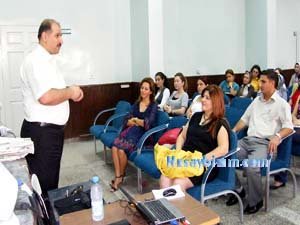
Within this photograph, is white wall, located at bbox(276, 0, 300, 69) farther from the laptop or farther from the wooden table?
the laptop

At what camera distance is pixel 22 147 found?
1.94m

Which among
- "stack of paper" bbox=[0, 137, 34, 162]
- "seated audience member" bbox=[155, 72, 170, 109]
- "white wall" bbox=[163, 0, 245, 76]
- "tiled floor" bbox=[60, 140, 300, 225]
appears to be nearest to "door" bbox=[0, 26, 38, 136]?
"tiled floor" bbox=[60, 140, 300, 225]

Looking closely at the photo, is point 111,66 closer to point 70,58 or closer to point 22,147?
point 70,58

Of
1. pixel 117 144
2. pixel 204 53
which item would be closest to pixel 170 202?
pixel 117 144

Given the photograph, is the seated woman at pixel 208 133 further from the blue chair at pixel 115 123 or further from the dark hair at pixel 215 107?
the blue chair at pixel 115 123

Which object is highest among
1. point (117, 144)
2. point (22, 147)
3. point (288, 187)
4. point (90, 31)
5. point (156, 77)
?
point (90, 31)

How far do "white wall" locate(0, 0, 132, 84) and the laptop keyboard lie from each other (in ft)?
15.3

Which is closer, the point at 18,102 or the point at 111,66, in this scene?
the point at 18,102

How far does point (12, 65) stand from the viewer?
5.42m

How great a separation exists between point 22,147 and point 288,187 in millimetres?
2715

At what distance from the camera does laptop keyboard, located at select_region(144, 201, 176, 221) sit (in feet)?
4.83

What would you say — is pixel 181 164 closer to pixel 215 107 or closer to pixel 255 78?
pixel 215 107

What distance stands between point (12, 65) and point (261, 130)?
13.9 ft

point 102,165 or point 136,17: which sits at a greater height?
point 136,17
